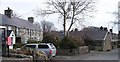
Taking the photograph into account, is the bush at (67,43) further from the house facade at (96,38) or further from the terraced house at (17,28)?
the house facade at (96,38)

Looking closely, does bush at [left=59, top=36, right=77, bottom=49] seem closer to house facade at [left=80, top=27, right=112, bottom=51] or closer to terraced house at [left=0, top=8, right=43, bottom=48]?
terraced house at [left=0, top=8, right=43, bottom=48]

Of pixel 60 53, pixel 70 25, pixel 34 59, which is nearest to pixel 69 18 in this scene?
pixel 70 25

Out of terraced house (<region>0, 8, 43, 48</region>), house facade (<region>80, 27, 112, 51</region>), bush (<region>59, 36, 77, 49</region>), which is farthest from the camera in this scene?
house facade (<region>80, 27, 112, 51</region>)

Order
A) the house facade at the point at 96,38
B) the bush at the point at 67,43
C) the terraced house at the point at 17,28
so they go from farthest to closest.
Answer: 1. the house facade at the point at 96,38
2. the terraced house at the point at 17,28
3. the bush at the point at 67,43

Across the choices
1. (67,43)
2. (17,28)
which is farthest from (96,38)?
(67,43)

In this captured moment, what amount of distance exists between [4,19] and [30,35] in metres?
12.1

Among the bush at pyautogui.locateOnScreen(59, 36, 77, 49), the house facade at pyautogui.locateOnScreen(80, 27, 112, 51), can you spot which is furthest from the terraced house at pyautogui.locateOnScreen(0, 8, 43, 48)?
the house facade at pyautogui.locateOnScreen(80, 27, 112, 51)

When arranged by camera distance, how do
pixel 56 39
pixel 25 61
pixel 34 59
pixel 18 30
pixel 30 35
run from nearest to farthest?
pixel 25 61 < pixel 34 59 < pixel 56 39 < pixel 18 30 < pixel 30 35

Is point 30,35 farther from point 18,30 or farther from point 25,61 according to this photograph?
point 25,61

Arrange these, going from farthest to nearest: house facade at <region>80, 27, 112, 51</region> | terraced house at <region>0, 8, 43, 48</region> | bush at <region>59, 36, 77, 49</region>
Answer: house facade at <region>80, 27, 112, 51</region> → terraced house at <region>0, 8, 43, 48</region> → bush at <region>59, 36, 77, 49</region>

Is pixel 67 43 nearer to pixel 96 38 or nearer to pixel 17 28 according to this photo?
pixel 17 28

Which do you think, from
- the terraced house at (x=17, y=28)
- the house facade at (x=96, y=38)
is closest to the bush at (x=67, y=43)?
the terraced house at (x=17, y=28)

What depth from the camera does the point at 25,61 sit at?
61.9ft

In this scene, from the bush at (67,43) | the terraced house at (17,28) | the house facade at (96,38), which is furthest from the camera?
the house facade at (96,38)
